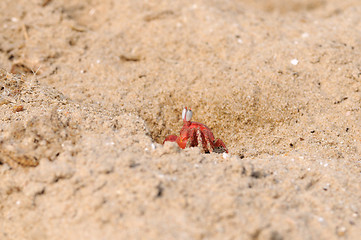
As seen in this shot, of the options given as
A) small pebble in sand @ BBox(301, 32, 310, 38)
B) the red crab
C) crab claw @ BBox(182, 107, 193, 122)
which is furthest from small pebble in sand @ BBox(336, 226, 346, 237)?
small pebble in sand @ BBox(301, 32, 310, 38)

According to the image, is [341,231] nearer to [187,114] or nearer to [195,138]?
[195,138]

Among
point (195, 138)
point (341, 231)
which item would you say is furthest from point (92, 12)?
point (341, 231)

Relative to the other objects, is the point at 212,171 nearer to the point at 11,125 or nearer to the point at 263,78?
the point at 11,125

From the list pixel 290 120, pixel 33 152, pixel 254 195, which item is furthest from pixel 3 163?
pixel 290 120

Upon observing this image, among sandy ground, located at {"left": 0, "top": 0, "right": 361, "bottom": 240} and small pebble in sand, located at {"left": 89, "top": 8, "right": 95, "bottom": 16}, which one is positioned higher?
small pebble in sand, located at {"left": 89, "top": 8, "right": 95, "bottom": 16}

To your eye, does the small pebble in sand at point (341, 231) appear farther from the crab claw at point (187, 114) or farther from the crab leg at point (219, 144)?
the crab claw at point (187, 114)

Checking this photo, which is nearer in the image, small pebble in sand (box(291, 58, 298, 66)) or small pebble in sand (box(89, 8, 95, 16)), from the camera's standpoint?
small pebble in sand (box(291, 58, 298, 66))

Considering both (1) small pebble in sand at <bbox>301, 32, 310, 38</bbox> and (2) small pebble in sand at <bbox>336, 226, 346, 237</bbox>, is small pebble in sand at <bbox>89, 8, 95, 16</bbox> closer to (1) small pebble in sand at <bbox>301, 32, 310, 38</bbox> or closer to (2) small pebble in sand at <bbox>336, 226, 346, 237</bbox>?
(1) small pebble in sand at <bbox>301, 32, 310, 38</bbox>

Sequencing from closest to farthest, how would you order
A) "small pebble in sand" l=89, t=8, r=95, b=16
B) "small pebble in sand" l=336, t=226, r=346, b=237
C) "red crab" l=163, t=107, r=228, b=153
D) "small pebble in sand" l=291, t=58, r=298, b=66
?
"small pebble in sand" l=336, t=226, r=346, b=237
"red crab" l=163, t=107, r=228, b=153
"small pebble in sand" l=291, t=58, r=298, b=66
"small pebble in sand" l=89, t=8, r=95, b=16

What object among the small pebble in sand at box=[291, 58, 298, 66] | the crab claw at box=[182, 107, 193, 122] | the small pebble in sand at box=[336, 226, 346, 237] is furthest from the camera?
the small pebble in sand at box=[291, 58, 298, 66]
